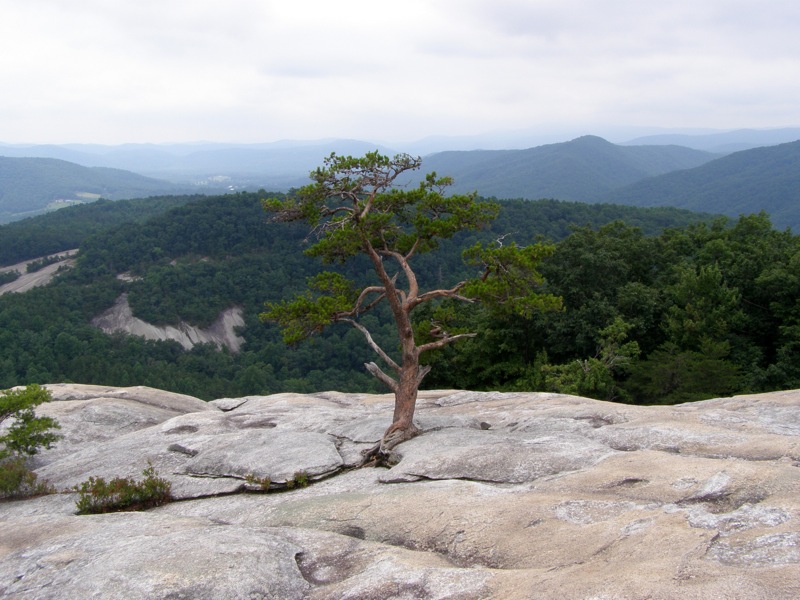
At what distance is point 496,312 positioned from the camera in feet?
52.7

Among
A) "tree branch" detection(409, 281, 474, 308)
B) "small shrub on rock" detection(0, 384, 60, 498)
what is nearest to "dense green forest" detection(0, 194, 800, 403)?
"tree branch" detection(409, 281, 474, 308)

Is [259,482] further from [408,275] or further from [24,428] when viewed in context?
[24,428]

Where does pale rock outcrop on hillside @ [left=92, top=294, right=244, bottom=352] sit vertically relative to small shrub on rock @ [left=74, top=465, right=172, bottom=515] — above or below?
below

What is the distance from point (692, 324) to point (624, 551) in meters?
27.5

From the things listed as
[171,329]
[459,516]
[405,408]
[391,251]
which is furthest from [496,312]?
[171,329]

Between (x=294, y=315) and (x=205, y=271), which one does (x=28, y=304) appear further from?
(x=294, y=315)

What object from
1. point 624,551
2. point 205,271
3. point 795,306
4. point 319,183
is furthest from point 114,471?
point 205,271

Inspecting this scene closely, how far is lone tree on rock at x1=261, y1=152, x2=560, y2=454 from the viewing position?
49.9 ft

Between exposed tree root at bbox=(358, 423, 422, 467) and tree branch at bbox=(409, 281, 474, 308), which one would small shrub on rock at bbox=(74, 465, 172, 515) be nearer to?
exposed tree root at bbox=(358, 423, 422, 467)

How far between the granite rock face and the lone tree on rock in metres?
2.42

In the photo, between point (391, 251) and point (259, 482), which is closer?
point (259, 482)

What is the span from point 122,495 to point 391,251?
9376 mm

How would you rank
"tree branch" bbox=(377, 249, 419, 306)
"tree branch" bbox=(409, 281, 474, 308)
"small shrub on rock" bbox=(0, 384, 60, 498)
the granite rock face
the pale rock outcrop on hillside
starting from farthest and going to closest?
the pale rock outcrop on hillside → "small shrub on rock" bbox=(0, 384, 60, 498) → "tree branch" bbox=(377, 249, 419, 306) → "tree branch" bbox=(409, 281, 474, 308) → the granite rock face

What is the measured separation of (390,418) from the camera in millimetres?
17828
